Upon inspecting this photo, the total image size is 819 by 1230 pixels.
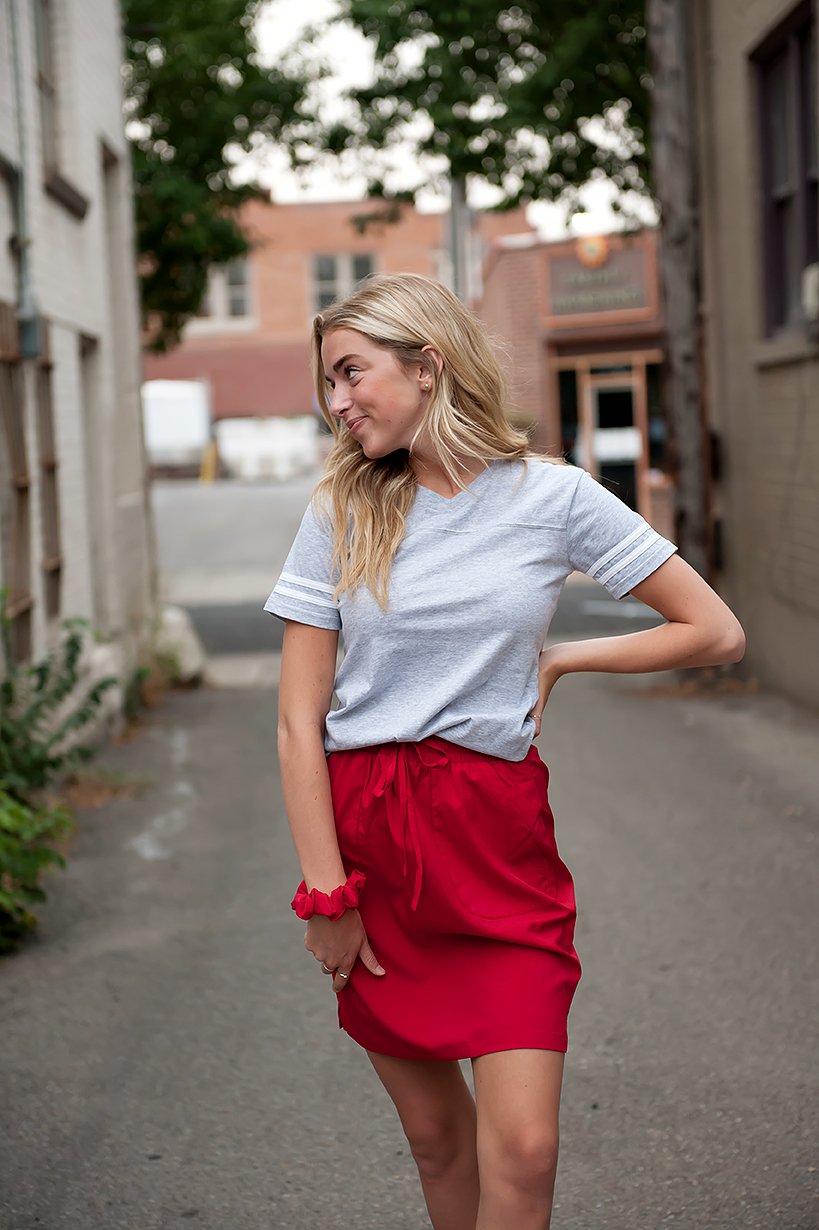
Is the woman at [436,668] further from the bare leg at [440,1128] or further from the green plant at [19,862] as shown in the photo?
the green plant at [19,862]

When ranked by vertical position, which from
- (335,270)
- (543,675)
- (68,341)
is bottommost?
(543,675)

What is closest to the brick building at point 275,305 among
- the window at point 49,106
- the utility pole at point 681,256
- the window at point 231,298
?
the window at point 231,298

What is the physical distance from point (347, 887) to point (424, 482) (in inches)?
25.1

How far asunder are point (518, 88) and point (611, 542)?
1292cm

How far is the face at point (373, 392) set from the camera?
253 centimetres

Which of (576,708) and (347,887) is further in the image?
(576,708)

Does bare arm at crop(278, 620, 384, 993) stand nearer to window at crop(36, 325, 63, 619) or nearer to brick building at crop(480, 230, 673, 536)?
window at crop(36, 325, 63, 619)

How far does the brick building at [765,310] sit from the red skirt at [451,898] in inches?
291

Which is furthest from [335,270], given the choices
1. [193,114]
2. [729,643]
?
[729,643]

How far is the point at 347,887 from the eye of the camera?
2.52 metres

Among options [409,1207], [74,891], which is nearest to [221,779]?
[74,891]

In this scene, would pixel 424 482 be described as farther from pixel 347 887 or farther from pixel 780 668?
pixel 780 668

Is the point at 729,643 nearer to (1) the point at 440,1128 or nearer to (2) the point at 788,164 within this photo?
(1) the point at 440,1128

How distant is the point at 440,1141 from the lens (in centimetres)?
268
